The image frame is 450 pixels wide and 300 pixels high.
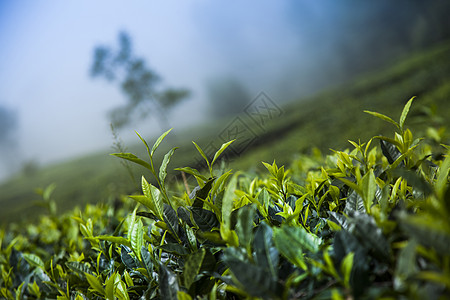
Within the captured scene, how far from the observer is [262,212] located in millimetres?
1000

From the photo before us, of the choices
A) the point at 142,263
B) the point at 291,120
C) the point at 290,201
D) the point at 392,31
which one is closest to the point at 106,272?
the point at 142,263

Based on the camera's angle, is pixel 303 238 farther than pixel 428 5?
No

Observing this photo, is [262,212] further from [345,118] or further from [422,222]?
[345,118]

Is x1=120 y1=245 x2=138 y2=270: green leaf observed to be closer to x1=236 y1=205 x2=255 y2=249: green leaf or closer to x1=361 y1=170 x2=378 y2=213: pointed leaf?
x1=236 y1=205 x2=255 y2=249: green leaf

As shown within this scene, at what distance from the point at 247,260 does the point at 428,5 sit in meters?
53.1

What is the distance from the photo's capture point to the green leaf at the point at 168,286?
0.75m

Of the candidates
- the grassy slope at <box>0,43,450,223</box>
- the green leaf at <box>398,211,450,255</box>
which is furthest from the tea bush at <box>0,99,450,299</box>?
the grassy slope at <box>0,43,450,223</box>

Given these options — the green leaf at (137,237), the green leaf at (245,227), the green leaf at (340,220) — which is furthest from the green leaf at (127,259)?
the green leaf at (340,220)

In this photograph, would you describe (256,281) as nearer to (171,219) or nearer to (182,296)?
(182,296)

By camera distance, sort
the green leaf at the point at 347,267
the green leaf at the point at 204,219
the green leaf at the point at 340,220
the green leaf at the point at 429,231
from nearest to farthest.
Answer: the green leaf at the point at 429,231
the green leaf at the point at 347,267
the green leaf at the point at 340,220
the green leaf at the point at 204,219

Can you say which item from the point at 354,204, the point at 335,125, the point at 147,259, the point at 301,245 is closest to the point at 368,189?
the point at 354,204

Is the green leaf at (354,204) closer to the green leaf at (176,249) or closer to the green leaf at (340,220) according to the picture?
the green leaf at (340,220)

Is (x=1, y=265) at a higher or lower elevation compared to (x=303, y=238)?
higher

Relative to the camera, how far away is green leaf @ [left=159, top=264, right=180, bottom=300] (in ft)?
2.47
